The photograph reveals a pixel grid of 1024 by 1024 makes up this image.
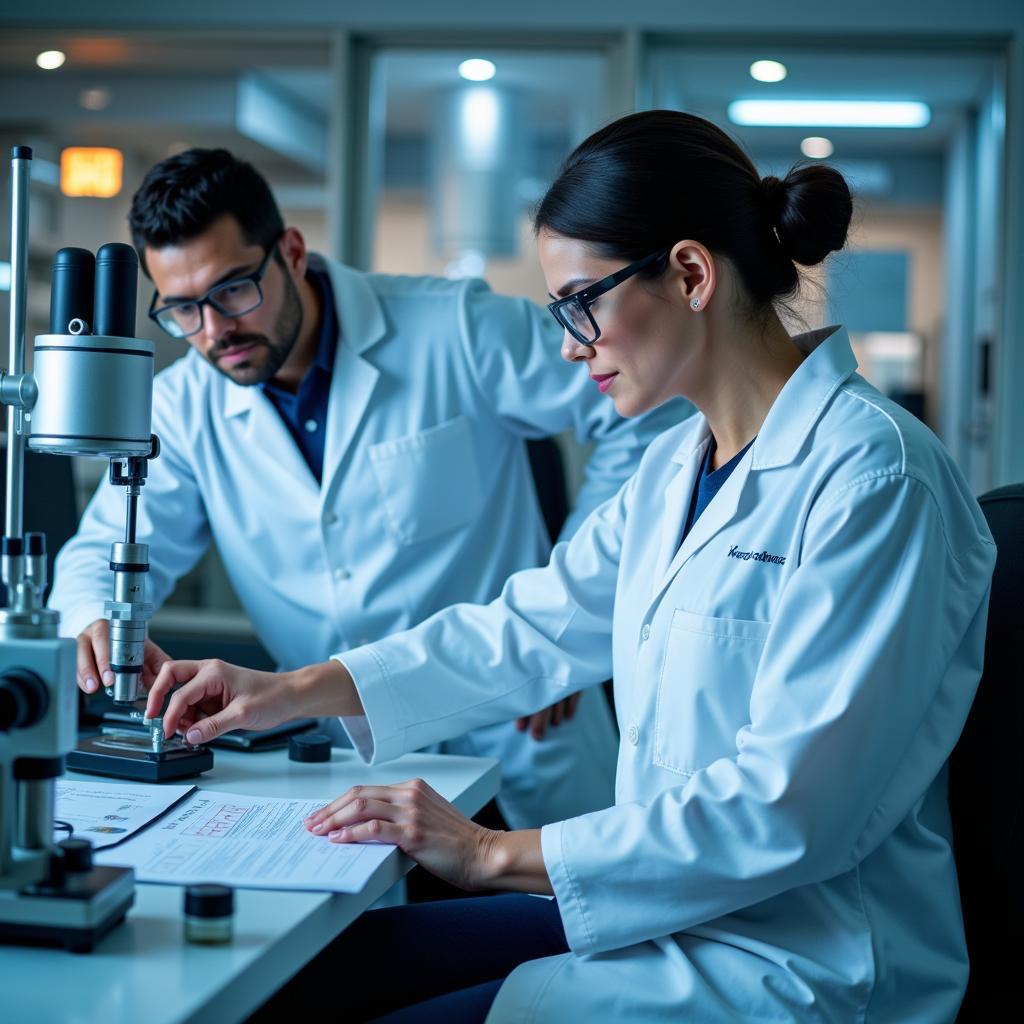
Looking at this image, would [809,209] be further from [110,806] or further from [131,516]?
[110,806]

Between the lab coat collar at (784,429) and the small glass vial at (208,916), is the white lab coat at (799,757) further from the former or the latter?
the small glass vial at (208,916)

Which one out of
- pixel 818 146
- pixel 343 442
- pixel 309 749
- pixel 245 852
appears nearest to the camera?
pixel 245 852

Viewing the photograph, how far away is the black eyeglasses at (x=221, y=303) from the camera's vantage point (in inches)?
73.3

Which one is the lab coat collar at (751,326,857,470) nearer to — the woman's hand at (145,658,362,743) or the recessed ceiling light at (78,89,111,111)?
the woman's hand at (145,658,362,743)

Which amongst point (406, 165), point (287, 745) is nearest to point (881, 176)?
point (406, 165)

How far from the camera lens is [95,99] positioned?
425cm

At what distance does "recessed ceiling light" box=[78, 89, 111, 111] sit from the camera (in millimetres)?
4230

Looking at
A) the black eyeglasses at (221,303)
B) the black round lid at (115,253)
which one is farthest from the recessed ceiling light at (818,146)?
the black round lid at (115,253)

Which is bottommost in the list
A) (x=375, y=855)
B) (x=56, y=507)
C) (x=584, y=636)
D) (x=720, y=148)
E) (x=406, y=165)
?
(x=375, y=855)

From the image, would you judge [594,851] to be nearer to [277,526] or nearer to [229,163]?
[277,526]

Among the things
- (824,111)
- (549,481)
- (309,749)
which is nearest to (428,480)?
(549,481)

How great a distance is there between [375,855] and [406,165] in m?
4.34

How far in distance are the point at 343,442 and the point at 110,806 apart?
2.82 ft

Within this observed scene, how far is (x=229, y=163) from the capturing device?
76.0 inches
